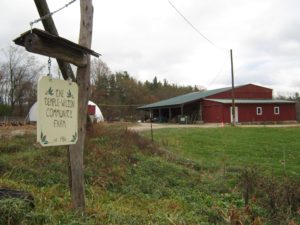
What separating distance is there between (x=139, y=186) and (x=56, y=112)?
476 centimetres

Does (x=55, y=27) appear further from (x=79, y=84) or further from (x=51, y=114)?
(x=51, y=114)

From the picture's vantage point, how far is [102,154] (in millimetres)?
10492

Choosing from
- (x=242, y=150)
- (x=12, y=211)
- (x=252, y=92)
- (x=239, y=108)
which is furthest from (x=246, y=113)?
(x=12, y=211)

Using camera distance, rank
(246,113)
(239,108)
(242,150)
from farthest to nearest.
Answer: (246,113) → (239,108) → (242,150)

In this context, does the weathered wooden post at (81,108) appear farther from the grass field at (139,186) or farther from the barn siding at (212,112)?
the barn siding at (212,112)

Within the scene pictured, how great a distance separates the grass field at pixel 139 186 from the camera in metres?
5.25

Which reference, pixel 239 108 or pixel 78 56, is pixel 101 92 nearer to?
pixel 239 108

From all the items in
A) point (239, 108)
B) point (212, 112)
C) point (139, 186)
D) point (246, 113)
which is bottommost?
point (139, 186)

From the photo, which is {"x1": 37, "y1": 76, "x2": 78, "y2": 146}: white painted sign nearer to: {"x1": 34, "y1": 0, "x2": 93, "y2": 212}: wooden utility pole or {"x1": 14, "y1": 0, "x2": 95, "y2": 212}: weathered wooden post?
{"x1": 14, "y1": 0, "x2": 95, "y2": 212}: weathered wooden post

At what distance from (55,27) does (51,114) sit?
3546 millimetres

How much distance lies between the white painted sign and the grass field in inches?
35.0

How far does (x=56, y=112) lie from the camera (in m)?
4.39

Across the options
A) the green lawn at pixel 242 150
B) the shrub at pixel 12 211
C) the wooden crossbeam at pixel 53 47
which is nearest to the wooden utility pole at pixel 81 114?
the wooden crossbeam at pixel 53 47

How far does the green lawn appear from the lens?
13695 millimetres
